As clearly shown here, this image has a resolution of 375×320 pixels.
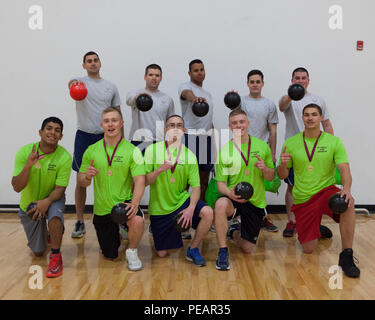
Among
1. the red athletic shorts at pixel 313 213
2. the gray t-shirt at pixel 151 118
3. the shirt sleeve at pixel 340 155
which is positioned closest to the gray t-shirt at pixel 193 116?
the gray t-shirt at pixel 151 118

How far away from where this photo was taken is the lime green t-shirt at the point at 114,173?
10.9 feet

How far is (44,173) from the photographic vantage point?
3.32m

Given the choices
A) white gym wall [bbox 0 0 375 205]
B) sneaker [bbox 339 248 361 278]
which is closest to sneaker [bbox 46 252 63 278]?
sneaker [bbox 339 248 361 278]

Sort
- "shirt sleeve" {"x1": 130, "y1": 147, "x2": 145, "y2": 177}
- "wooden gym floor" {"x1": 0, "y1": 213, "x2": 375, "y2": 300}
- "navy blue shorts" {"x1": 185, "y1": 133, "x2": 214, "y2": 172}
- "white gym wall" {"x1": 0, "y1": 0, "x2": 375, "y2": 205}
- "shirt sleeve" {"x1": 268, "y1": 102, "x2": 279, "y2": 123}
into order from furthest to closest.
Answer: "white gym wall" {"x1": 0, "y1": 0, "x2": 375, "y2": 205}, "navy blue shorts" {"x1": 185, "y1": 133, "x2": 214, "y2": 172}, "shirt sleeve" {"x1": 268, "y1": 102, "x2": 279, "y2": 123}, "shirt sleeve" {"x1": 130, "y1": 147, "x2": 145, "y2": 177}, "wooden gym floor" {"x1": 0, "y1": 213, "x2": 375, "y2": 300}

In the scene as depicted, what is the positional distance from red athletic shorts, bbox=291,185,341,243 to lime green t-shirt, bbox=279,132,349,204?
0.14 feet

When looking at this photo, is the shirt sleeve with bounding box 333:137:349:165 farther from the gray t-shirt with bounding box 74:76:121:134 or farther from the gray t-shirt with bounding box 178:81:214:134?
the gray t-shirt with bounding box 74:76:121:134

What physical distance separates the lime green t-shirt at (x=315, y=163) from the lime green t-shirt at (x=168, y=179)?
89cm

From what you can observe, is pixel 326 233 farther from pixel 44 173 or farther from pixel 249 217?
pixel 44 173

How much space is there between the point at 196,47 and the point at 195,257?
9.23 feet

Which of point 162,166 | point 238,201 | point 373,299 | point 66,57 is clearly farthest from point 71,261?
point 66,57

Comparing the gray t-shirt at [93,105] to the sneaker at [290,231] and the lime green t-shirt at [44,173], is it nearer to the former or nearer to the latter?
the lime green t-shirt at [44,173]

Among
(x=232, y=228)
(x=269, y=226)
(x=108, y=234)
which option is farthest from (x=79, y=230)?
(x=269, y=226)

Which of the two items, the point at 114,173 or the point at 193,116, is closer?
the point at 114,173

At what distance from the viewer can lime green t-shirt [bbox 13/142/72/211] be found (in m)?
3.31
